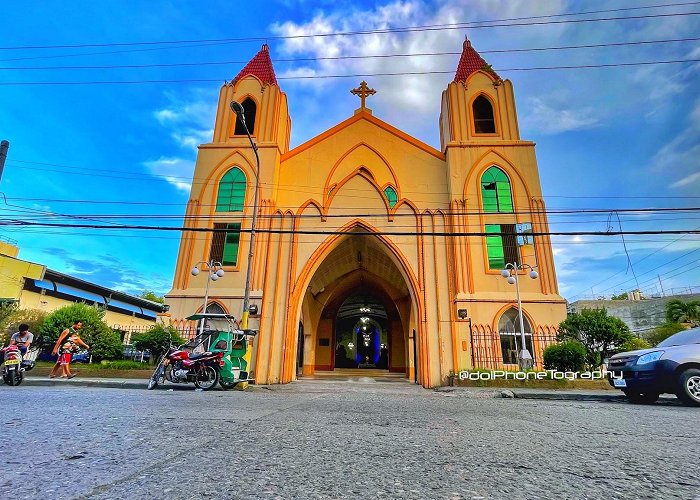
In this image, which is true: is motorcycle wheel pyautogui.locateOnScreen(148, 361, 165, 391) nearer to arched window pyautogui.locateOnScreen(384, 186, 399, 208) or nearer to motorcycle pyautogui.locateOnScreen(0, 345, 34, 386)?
motorcycle pyautogui.locateOnScreen(0, 345, 34, 386)

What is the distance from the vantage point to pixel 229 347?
10.3 metres

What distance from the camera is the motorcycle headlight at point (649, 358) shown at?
7357mm

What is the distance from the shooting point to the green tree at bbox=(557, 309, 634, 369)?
1238 cm

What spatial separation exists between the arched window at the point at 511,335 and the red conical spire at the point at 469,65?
12710mm

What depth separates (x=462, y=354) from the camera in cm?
1495

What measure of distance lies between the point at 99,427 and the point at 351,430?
205cm

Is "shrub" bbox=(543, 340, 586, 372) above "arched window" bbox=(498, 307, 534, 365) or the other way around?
the other way around

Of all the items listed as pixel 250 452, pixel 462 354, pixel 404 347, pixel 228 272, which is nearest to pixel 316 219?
pixel 228 272

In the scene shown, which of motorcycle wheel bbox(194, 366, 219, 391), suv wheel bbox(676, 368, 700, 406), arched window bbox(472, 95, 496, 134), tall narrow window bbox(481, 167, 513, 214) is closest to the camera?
suv wheel bbox(676, 368, 700, 406)

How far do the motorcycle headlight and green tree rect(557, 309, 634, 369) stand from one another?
5.42m

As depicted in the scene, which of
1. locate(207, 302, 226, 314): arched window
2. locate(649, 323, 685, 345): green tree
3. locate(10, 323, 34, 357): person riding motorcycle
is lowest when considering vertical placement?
locate(10, 323, 34, 357): person riding motorcycle

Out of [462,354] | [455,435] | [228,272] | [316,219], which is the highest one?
[316,219]

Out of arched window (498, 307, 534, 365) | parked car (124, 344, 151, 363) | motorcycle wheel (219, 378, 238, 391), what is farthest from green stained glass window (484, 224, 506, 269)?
parked car (124, 344, 151, 363)

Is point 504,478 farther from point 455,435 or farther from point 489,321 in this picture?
point 489,321
